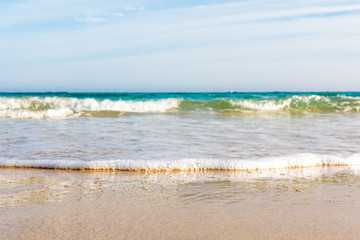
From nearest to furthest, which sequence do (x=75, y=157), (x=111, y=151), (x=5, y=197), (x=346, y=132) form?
(x=5, y=197)
(x=75, y=157)
(x=111, y=151)
(x=346, y=132)

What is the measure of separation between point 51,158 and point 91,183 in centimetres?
139

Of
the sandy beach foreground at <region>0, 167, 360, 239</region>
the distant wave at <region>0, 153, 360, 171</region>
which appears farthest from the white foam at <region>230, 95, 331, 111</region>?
the sandy beach foreground at <region>0, 167, 360, 239</region>

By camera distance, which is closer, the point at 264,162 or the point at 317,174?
the point at 317,174

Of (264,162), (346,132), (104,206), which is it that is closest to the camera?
(104,206)

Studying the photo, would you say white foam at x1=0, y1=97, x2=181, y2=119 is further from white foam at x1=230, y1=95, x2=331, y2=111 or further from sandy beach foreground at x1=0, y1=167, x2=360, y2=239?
sandy beach foreground at x1=0, y1=167, x2=360, y2=239

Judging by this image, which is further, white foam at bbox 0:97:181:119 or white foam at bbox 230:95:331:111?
white foam at bbox 230:95:331:111

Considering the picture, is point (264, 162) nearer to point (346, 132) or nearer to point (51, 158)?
point (51, 158)

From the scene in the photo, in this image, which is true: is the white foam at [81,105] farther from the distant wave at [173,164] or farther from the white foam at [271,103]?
the distant wave at [173,164]

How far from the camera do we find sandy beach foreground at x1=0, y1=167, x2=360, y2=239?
2.34 metres

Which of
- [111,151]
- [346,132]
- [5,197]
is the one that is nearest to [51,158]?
[111,151]

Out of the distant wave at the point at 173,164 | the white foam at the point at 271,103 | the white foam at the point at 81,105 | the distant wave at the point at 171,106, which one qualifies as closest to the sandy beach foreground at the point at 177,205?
the distant wave at the point at 173,164

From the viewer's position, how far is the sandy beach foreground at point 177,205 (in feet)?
7.68

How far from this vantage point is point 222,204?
2.93m

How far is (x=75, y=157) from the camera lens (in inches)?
192
